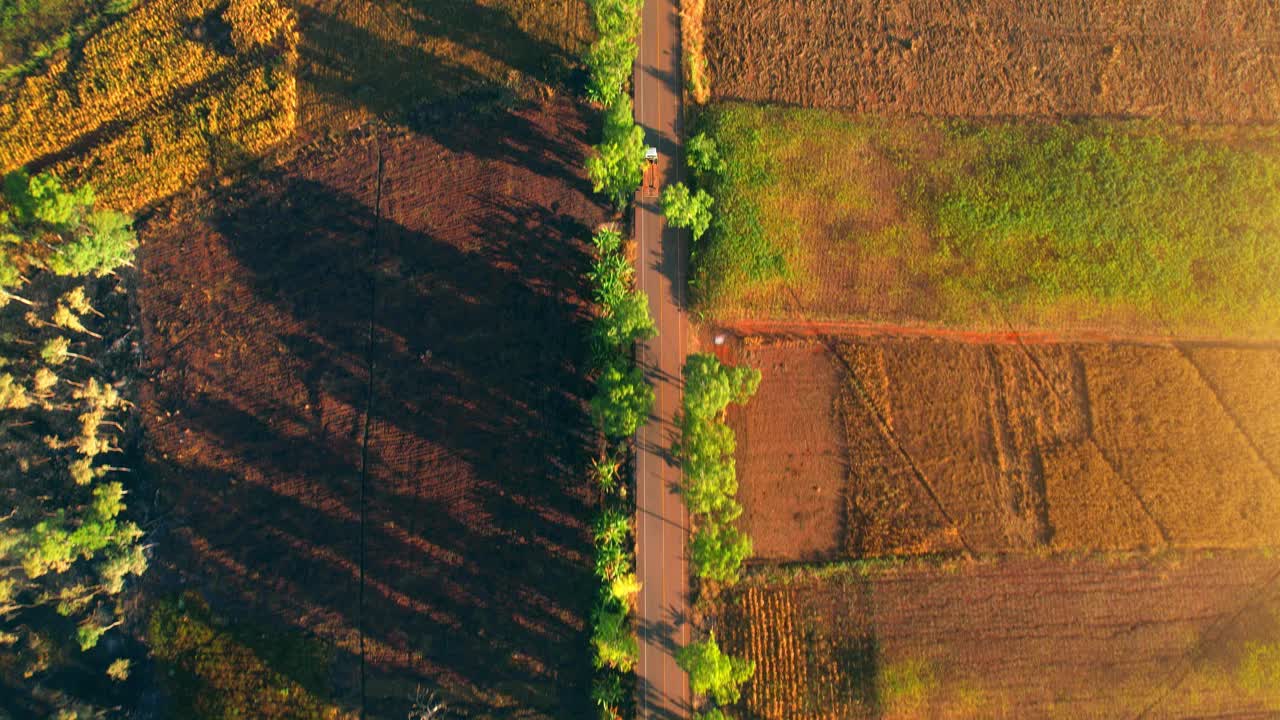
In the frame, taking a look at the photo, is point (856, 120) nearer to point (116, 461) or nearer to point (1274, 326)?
point (1274, 326)

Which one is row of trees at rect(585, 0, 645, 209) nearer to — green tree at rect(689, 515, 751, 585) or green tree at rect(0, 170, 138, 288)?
green tree at rect(689, 515, 751, 585)

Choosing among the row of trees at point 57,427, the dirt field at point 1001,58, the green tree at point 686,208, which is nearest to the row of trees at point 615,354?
the green tree at point 686,208

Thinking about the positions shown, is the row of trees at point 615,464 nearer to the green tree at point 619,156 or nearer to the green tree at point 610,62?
the green tree at point 619,156

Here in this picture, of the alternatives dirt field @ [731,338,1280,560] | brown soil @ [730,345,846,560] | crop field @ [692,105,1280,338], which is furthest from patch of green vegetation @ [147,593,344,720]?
crop field @ [692,105,1280,338]

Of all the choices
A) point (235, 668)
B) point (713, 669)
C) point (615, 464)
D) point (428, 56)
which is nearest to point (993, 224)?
point (615, 464)

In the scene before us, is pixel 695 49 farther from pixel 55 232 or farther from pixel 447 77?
pixel 55 232

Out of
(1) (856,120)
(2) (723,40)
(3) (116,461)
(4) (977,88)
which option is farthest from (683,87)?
(3) (116,461)
